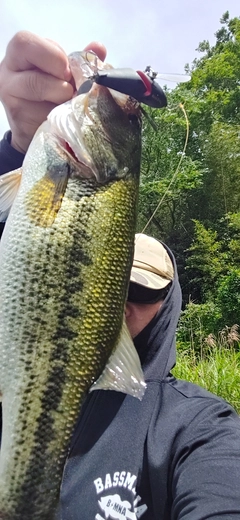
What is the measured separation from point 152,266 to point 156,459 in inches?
41.8

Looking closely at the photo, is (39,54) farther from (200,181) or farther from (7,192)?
(200,181)

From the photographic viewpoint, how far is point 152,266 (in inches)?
101

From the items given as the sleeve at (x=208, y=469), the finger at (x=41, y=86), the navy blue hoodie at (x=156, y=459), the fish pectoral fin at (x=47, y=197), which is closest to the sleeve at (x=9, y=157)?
the finger at (x=41, y=86)

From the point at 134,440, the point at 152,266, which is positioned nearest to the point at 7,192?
the point at 134,440

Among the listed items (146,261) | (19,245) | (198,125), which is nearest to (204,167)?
(198,125)

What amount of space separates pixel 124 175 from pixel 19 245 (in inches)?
17.1

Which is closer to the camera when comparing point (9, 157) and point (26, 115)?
point (26, 115)

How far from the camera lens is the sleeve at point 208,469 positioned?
145 cm

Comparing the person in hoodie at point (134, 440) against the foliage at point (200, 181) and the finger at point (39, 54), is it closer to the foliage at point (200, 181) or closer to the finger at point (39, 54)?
the finger at point (39, 54)

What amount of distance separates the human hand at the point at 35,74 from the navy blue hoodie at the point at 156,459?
1.29 meters

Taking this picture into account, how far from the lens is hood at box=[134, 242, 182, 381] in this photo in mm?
2267

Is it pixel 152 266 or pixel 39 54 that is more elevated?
pixel 39 54

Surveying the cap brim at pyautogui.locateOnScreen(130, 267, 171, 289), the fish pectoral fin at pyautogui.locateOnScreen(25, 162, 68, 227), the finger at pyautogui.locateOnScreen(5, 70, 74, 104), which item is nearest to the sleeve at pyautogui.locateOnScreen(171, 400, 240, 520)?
the cap brim at pyautogui.locateOnScreen(130, 267, 171, 289)

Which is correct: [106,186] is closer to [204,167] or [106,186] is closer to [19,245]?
[19,245]
